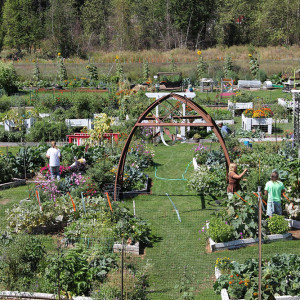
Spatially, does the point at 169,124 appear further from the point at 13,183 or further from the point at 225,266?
the point at 225,266

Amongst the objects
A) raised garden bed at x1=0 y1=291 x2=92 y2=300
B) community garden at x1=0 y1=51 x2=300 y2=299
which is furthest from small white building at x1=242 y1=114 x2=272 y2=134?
raised garden bed at x1=0 y1=291 x2=92 y2=300

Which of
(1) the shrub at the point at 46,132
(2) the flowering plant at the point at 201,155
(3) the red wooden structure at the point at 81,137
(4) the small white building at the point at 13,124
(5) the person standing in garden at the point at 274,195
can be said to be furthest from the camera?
(4) the small white building at the point at 13,124

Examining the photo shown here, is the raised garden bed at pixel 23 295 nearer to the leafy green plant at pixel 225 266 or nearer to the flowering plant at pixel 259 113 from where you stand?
the leafy green plant at pixel 225 266

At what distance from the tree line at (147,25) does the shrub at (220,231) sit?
41.5 metres

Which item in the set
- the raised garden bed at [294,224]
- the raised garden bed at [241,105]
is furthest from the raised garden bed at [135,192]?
the raised garden bed at [241,105]

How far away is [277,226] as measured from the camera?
9.04 metres

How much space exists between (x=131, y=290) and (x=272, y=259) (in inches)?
83.3

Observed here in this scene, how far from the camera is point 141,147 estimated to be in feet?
47.8

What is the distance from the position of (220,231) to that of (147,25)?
154 feet

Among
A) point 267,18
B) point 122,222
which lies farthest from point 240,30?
point 122,222

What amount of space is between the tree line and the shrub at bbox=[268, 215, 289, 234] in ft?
136

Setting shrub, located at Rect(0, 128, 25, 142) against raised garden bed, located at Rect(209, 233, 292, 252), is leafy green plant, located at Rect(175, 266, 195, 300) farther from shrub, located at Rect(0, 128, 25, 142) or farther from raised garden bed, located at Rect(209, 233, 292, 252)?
shrub, located at Rect(0, 128, 25, 142)

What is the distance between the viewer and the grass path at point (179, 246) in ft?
24.6

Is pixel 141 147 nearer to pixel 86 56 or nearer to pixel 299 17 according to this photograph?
pixel 86 56
